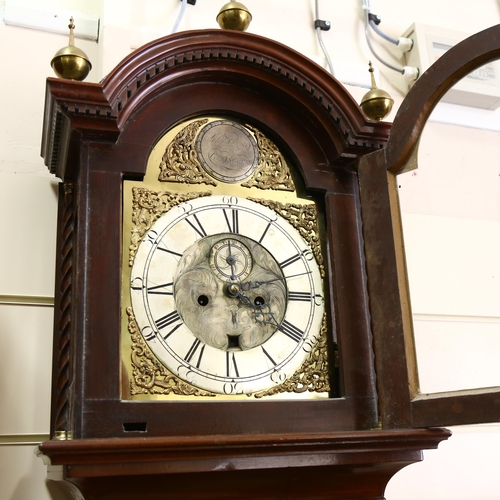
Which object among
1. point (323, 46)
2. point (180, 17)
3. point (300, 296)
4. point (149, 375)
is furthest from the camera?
point (323, 46)

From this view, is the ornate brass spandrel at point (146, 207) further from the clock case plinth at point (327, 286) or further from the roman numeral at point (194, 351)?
the roman numeral at point (194, 351)

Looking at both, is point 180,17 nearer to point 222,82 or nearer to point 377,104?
point 222,82

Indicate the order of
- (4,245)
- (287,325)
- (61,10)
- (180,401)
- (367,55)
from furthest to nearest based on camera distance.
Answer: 1. (367,55)
2. (61,10)
3. (4,245)
4. (287,325)
5. (180,401)

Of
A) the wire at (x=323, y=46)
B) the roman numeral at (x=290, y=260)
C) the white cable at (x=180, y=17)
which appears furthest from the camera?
the wire at (x=323, y=46)

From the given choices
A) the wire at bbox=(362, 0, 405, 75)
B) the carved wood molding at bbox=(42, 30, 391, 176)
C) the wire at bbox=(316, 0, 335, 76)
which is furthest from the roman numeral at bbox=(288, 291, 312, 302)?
the wire at bbox=(362, 0, 405, 75)

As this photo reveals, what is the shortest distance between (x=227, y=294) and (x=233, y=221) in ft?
0.40

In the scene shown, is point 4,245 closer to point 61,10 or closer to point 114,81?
point 114,81

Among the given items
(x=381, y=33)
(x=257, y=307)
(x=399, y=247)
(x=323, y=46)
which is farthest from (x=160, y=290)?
(x=381, y=33)

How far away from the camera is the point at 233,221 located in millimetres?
1191

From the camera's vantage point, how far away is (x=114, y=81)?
44.0 inches

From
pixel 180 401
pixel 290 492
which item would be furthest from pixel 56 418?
pixel 290 492

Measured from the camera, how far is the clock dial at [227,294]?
3.62ft

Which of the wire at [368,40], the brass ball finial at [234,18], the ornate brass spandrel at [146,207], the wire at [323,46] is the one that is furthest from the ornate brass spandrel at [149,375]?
the wire at [368,40]

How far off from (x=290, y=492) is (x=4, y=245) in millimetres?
645
